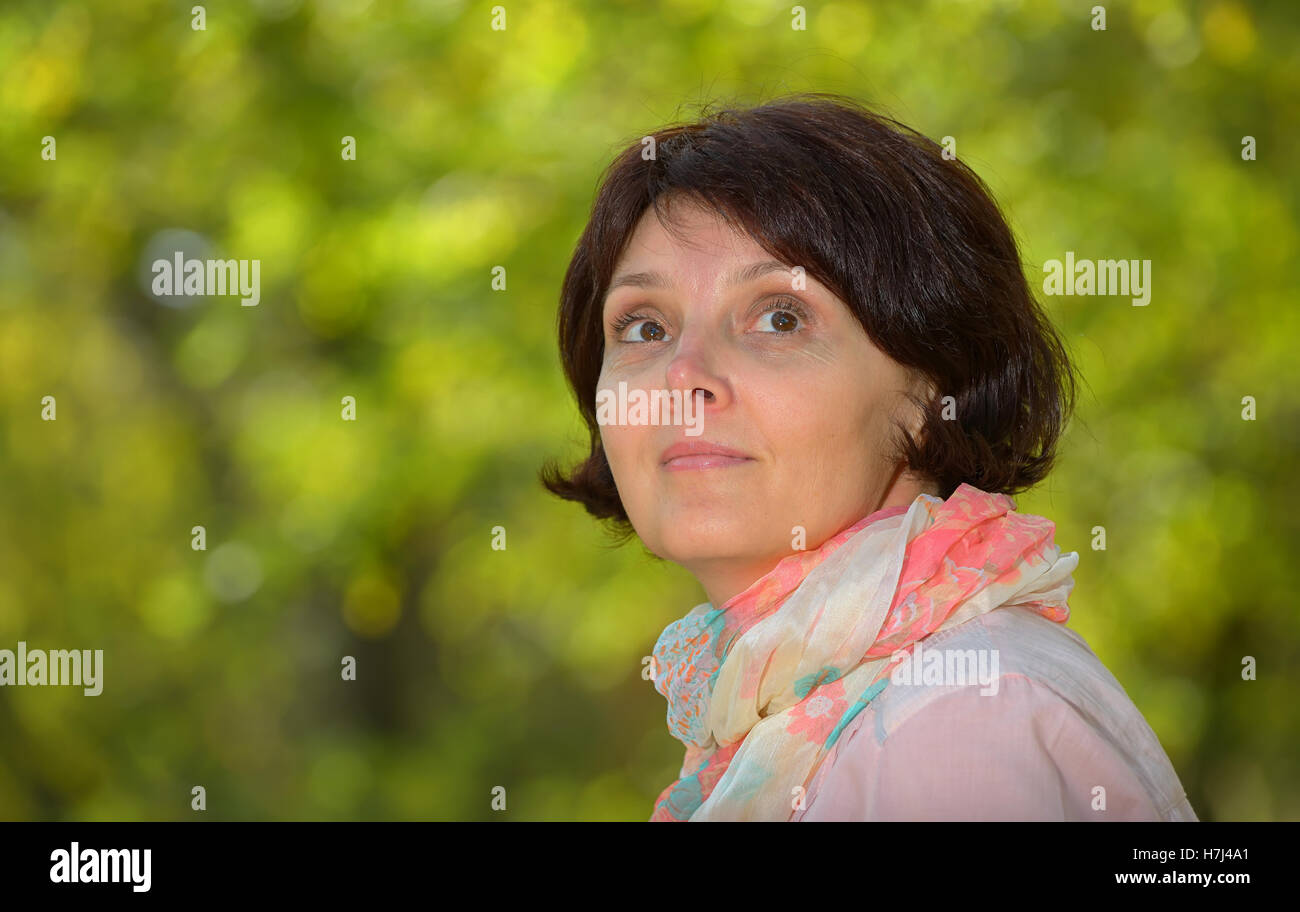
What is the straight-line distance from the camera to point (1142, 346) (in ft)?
12.2

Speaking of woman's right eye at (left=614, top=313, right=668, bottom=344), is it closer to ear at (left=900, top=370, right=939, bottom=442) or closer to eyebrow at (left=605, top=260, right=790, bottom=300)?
eyebrow at (left=605, top=260, right=790, bottom=300)

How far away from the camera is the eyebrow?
1.44 meters

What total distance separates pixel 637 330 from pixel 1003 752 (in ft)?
2.29

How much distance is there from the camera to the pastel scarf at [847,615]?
1.28m

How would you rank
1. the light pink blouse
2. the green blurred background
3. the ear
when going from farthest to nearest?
the green blurred background < the ear < the light pink blouse

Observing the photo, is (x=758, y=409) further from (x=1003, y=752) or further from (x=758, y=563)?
(x=1003, y=752)

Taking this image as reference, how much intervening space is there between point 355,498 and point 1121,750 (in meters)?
2.97

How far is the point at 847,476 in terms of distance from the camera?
1457 millimetres
